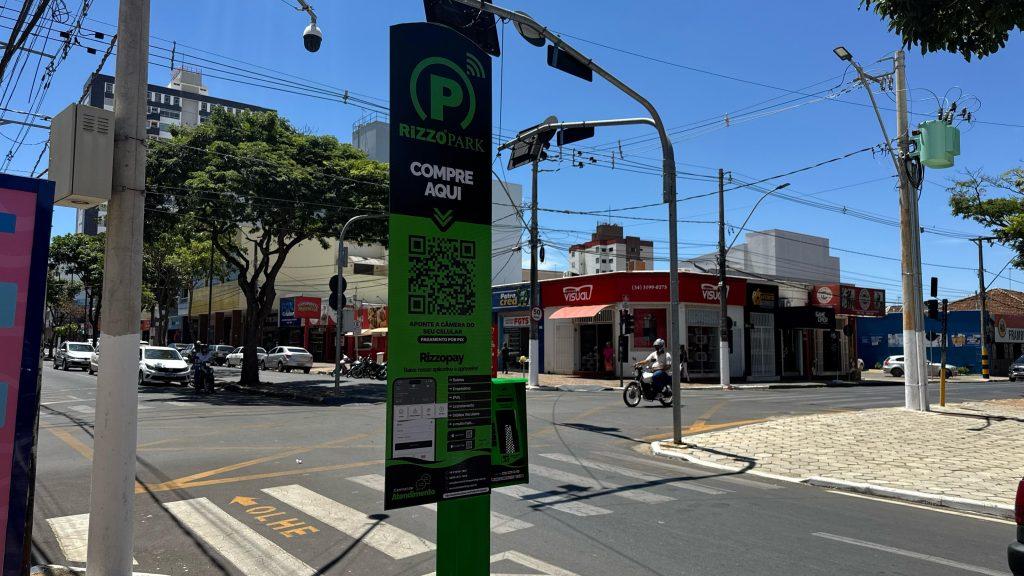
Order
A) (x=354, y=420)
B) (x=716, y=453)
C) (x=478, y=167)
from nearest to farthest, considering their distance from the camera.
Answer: (x=478, y=167) < (x=716, y=453) < (x=354, y=420)

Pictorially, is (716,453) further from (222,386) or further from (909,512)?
(222,386)

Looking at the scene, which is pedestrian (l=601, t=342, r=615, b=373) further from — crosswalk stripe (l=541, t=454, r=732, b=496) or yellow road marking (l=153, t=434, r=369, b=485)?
crosswalk stripe (l=541, t=454, r=732, b=496)

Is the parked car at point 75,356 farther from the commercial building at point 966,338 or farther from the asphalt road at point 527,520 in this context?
the commercial building at point 966,338

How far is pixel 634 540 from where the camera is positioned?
590 cm

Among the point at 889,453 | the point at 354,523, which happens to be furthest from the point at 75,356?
the point at 889,453

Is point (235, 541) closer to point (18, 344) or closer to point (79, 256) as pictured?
point (18, 344)

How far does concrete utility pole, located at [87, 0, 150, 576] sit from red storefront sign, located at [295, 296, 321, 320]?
44.5 m

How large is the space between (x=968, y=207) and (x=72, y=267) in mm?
57664

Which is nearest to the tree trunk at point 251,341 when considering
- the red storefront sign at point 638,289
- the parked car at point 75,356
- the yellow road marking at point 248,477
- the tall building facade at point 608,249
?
the red storefront sign at point 638,289

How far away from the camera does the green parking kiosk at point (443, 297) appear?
395 centimetres

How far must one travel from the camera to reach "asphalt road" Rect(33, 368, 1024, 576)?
5.34 metres

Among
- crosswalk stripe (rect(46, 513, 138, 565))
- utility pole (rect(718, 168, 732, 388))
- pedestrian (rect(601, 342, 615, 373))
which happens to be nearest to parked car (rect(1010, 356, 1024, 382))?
utility pole (rect(718, 168, 732, 388))

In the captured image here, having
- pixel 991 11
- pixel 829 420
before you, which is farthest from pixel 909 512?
pixel 829 420

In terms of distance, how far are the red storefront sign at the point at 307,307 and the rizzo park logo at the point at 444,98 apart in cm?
4555
